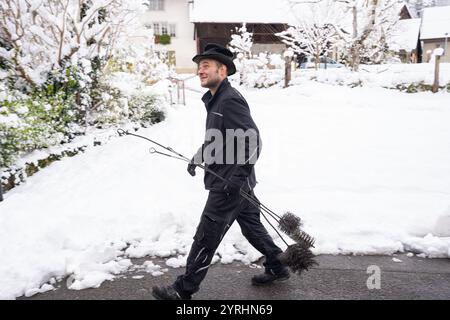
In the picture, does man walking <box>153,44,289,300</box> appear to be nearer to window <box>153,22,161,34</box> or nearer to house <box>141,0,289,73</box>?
house <box>141,0,289,73</box>

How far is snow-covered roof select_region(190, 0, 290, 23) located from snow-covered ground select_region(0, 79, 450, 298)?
70.0 feet

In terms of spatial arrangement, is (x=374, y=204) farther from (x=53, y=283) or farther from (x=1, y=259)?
(x=1, y=259)

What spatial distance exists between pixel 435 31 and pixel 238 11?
1935 cm

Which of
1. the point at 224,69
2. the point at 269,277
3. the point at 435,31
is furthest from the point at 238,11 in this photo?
the point at 269,277

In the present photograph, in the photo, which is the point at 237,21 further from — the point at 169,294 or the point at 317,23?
the point at 169,294

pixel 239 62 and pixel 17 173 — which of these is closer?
pixel 17 173

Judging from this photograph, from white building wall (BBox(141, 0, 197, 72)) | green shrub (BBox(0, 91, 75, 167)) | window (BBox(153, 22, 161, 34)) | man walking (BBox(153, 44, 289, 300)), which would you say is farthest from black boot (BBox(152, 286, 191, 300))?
window (BBox(153, 22, 161, 34))

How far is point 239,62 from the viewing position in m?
18.7

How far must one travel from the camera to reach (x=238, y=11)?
2947 centimetres

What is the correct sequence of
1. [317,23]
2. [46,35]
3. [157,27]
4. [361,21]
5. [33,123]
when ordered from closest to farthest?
[33,123], [46,35], [361,21], [317,23], [157,27]

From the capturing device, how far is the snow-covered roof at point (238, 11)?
2825 cm

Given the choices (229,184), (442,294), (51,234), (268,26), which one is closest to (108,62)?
(51,234)
